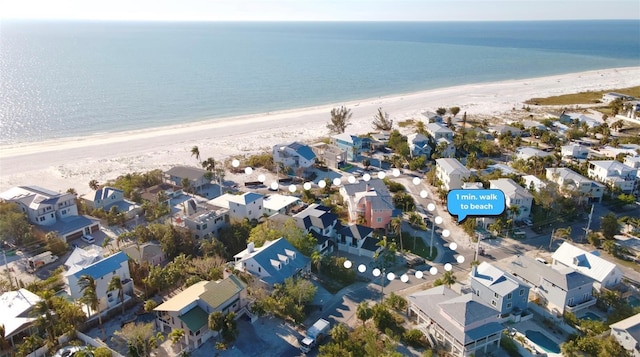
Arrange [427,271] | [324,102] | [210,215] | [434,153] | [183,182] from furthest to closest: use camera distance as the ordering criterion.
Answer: [324,102] < [434,153] < [183,182] < [210,215] < [427,271]

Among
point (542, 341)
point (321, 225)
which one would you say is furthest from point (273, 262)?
point (542, 341)

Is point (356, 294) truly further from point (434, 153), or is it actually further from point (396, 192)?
point (434, 153)

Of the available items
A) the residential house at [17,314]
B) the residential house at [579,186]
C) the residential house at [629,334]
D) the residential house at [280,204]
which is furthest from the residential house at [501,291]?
the residential house at [17,314]

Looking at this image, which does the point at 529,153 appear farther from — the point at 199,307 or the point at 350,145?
the point at 199,307

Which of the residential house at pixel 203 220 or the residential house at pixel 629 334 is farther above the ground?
the residential house at pixel 203 220

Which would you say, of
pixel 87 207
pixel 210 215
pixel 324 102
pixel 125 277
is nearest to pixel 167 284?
pixel 125 277

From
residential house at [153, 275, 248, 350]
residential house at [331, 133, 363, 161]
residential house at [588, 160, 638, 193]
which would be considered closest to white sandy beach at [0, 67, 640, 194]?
residential house at [331, 133, 363, 161]

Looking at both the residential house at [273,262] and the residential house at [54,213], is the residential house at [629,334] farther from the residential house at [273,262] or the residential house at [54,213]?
the residential house at [54,213]

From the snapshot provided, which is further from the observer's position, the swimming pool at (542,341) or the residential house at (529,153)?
the residential house at (529,153)
